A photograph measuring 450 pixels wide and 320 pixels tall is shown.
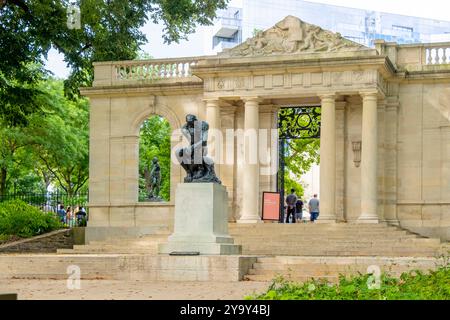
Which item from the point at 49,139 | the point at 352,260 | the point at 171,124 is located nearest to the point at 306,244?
the point at 352,260

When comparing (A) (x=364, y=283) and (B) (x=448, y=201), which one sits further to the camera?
(B) (x=448, y=201)

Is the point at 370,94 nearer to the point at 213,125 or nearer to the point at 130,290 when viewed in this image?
the point at 213,125

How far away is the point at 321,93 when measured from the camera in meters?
32.8

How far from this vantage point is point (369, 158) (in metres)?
32.6

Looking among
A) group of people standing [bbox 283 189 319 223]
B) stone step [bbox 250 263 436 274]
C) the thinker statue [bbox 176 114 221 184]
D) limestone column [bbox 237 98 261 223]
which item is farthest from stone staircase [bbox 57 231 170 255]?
stone step [bbox 250 263 436 274]

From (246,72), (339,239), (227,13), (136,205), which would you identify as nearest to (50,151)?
(136,205)

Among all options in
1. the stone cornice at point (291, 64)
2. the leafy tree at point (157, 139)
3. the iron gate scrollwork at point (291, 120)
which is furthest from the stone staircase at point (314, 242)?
the leafy tree at point (157, 139)

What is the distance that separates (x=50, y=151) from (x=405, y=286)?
135 ft

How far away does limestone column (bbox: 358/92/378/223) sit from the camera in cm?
3235

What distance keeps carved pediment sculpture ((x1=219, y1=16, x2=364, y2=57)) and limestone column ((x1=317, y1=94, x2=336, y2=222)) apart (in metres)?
1.96

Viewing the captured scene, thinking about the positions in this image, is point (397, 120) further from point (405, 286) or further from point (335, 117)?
point (405, 286)

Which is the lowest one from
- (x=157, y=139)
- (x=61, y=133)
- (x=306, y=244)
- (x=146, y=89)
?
(x=306, y=244)

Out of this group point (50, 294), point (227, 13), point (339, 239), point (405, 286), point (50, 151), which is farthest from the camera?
point (227, 13)

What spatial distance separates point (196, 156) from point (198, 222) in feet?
5.88
